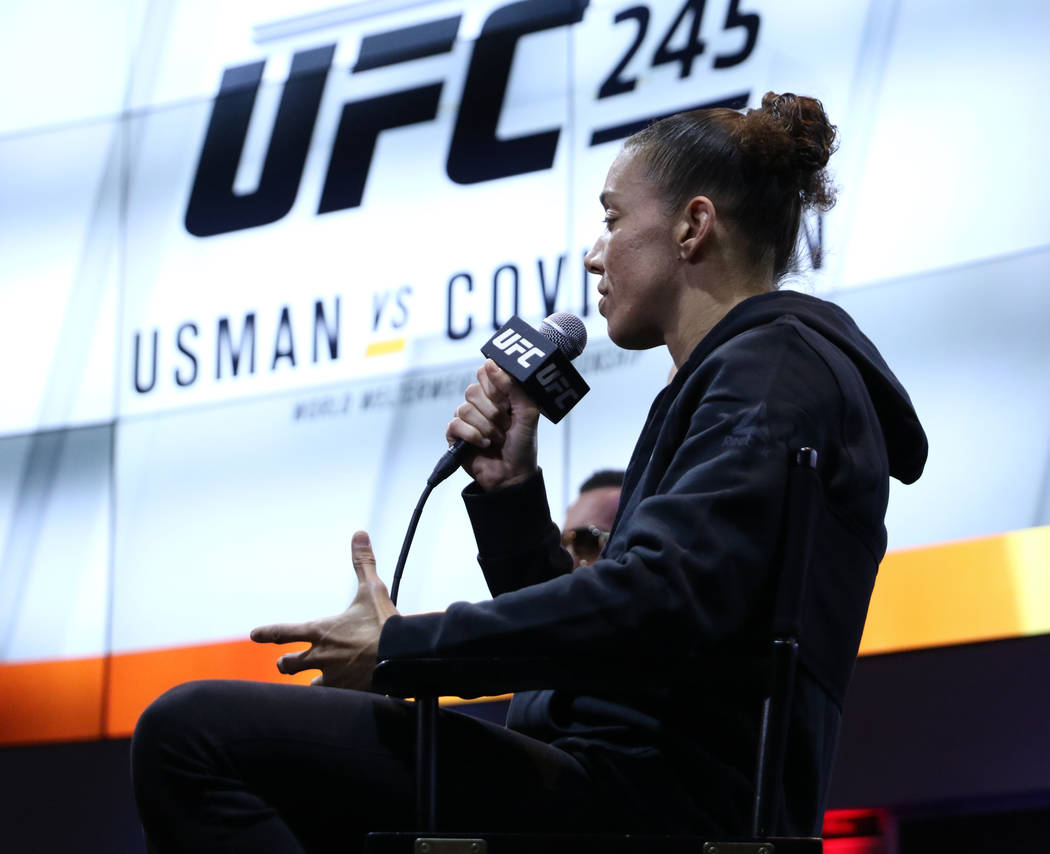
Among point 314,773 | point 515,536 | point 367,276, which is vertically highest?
point 367,276

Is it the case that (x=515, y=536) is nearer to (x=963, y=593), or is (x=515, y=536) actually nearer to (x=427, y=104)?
(x=963, y=593)

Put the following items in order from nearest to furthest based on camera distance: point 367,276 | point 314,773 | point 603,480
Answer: point 314,773 < point 603,480 < point 367,276

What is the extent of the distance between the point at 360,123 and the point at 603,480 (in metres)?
1.15

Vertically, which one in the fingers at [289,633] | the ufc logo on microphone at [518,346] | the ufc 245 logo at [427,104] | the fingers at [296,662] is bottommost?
the fingers at [296,662]

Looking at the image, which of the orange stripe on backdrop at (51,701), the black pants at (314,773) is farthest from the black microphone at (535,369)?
the orange stripe on backdrop at (51,701)

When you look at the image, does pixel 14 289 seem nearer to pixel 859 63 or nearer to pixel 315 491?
pixel 315 491

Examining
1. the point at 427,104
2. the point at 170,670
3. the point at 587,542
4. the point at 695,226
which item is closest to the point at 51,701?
the point at 170,670

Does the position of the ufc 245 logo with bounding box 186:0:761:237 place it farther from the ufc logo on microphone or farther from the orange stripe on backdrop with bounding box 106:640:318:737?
the ufc logo on microphone

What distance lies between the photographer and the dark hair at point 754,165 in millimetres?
1486

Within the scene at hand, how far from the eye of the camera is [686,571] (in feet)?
3.59

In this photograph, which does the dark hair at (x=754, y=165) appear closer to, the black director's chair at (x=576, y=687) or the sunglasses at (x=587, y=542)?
the black director's chair at (x=576, y=687)

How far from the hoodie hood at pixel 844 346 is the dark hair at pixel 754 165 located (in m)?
0.15

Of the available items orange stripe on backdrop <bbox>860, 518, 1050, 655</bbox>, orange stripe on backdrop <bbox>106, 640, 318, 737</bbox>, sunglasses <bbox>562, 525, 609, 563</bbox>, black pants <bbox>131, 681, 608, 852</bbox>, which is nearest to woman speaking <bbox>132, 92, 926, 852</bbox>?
black pants <bbox>131, 681, 608, 852</bbox>

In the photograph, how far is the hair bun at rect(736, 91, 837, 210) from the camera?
1480 mm
